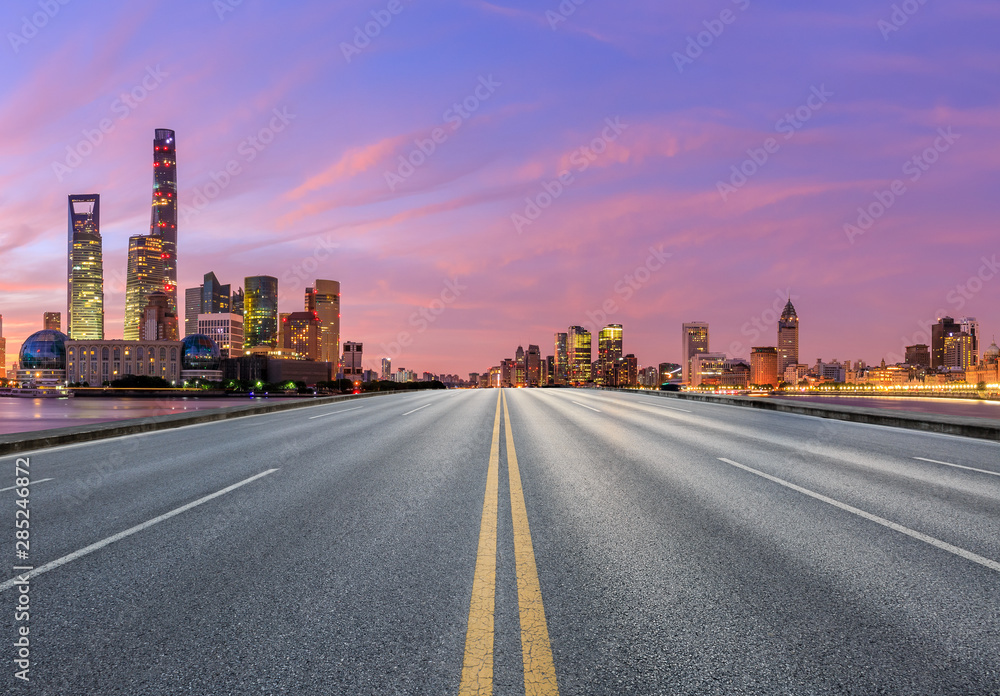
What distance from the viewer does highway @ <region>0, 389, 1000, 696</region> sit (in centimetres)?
302

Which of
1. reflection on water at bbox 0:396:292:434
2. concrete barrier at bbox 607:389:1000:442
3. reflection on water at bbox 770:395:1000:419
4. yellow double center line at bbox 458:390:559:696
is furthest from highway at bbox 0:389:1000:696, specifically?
reflection on water at bbox 770:395:1000:419

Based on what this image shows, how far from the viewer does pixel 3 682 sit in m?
2.96

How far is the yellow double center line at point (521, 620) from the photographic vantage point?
2.88m

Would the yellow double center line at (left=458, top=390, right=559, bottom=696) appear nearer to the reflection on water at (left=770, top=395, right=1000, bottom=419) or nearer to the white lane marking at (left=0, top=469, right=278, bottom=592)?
the white lane marking at (left=0, top=469, right=278, bottom=592)

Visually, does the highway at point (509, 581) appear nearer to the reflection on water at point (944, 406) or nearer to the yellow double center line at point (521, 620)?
the yellow double center line at point (521, 620)

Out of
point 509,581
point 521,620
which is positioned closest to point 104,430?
point 509,581

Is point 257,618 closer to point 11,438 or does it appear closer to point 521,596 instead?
point 521,596

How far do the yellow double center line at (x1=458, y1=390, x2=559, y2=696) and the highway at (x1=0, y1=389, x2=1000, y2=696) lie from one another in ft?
0.06

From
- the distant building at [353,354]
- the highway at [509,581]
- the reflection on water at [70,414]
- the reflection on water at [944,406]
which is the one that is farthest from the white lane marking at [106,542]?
the distant building at [353,354]

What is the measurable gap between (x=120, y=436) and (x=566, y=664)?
1596 centimetres

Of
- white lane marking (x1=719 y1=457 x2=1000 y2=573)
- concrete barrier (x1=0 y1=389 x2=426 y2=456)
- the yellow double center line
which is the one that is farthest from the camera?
concrete barrier (x1=0 y1=389 x2=426 y2=456)

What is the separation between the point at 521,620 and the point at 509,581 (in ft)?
2.13

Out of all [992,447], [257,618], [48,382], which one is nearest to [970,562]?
[257,618]

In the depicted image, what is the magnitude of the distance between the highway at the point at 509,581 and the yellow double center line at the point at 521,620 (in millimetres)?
18
